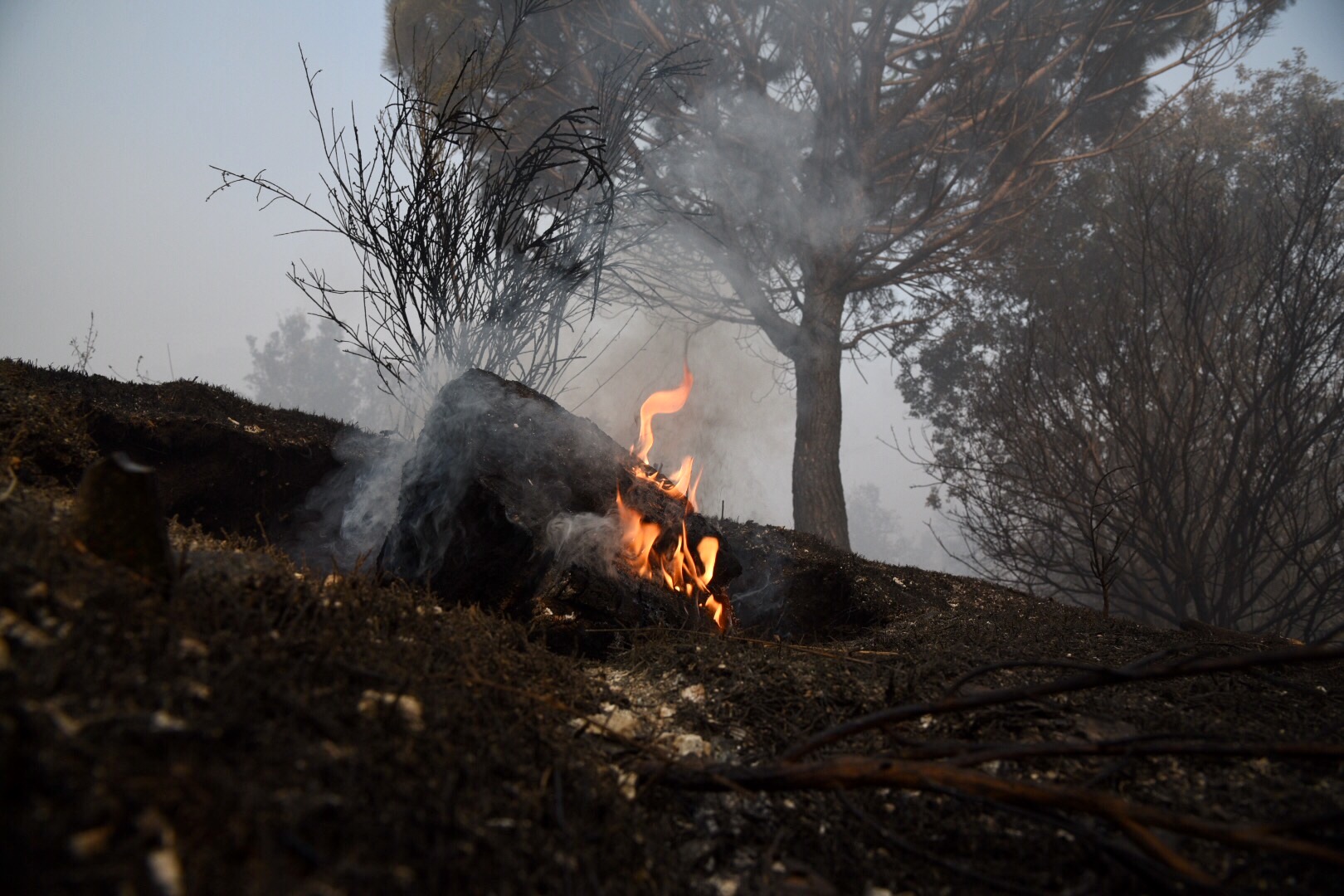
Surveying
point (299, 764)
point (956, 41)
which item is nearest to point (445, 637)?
point (299, 764)

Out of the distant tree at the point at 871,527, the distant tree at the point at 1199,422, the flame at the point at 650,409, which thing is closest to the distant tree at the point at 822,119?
the distant tree at the point at 1199,422

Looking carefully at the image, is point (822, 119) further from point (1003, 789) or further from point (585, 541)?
point (1003, 789)

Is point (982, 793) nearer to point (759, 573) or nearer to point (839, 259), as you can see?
point (759, 573)

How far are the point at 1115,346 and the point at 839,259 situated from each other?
3666 mm

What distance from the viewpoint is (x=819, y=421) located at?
9.48m

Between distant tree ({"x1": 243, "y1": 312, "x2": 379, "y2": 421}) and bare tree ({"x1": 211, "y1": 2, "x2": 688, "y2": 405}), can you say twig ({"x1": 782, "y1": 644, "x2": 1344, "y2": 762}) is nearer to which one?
bare tree ({"x1": 211, "y1": 2, "x2": 688, "y2": 405})

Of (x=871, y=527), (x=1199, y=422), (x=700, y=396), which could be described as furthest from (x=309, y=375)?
(x=1199, y=422)

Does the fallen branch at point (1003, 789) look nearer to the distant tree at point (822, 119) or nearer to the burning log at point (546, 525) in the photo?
the burning log at point (546, 525)

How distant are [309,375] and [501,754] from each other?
5110 centimetres

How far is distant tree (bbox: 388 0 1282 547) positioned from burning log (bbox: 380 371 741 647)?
5783 millimetres

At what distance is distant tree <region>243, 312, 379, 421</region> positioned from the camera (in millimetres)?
44656

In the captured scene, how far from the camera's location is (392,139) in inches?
175

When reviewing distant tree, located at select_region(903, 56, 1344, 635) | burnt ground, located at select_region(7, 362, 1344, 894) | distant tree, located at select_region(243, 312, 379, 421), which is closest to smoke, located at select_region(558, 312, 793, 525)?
distant tree, located at select_region(903, 56, 1344, 635)

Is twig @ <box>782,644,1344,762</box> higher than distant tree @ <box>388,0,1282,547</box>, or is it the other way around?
distant tree @ <box>388,0,1282,547</box>
